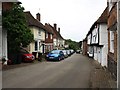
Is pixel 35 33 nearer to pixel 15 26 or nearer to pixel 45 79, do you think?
pixel 15 26

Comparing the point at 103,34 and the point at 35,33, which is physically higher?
the point at 35,33

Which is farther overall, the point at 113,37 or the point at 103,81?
the point at 113,37

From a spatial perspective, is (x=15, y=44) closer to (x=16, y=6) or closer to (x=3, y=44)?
(x=3, y=44)

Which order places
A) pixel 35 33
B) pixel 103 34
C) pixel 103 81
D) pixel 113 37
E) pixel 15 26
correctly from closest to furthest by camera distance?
pixel 103 81 → pixel 113 37 → pixel 15 26 → pixel 103 34 → pixel 35 33

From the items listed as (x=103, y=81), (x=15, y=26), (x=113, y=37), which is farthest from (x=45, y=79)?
(x=15, y=26)

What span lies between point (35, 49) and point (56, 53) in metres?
5.94

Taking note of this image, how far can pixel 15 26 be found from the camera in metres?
24.2

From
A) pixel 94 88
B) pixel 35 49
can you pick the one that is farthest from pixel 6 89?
pixel 35 49

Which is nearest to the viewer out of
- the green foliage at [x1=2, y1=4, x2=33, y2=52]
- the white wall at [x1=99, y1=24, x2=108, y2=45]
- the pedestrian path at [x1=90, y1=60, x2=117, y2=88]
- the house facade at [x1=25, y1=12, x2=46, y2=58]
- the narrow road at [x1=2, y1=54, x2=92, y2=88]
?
the pedestrian path at [x1=90, y1=60, x2=117, y2=88]

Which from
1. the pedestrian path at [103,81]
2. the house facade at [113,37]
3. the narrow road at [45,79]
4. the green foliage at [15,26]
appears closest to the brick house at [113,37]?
the house facade at [113,37]

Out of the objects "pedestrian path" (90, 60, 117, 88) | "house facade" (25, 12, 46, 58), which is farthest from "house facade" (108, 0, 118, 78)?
"house facade" (25, 12, 46, 58)

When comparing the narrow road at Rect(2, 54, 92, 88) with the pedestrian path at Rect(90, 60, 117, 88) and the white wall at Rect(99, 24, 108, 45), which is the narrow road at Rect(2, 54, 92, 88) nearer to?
the pedestrian path at Rect(90, 60, 117, 88)

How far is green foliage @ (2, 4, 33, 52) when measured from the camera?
24.1 m

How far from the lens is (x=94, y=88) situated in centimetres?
1181
